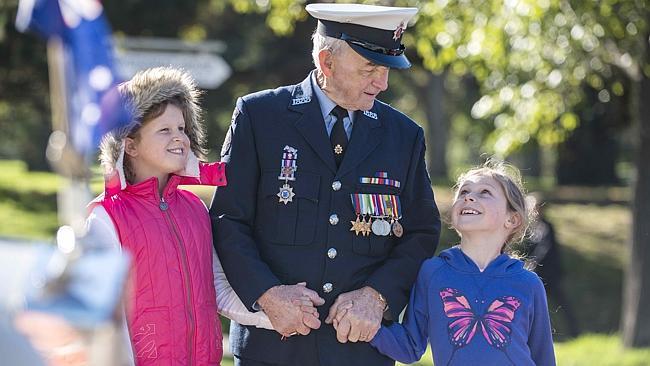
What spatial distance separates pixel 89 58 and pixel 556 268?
30.5 ft

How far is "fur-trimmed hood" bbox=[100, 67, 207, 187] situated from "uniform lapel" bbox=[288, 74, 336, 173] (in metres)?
0.35

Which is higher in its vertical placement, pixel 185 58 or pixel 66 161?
pixel 185 58

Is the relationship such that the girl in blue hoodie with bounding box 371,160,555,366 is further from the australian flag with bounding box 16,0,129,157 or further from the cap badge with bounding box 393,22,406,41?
the australian flag with bounding box 16,0,129,157

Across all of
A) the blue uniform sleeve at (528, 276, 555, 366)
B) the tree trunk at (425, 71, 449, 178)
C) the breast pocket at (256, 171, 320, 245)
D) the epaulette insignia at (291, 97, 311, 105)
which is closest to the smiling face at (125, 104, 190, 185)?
the breast pocket at (256, 171, 320, 245)

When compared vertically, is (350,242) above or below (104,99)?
below

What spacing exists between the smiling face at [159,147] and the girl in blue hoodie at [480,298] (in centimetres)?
91

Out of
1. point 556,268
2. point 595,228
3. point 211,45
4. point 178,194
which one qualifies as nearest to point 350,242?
point 178,194

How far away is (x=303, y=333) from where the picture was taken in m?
3.62

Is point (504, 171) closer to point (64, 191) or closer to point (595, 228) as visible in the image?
point (64, 191)

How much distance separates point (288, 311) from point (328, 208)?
1.31ft

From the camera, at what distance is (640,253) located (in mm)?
9617

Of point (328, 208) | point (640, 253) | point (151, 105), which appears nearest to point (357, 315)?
point (328, 208)

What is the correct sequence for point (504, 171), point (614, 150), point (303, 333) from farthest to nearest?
point (614, 150), point (504, 171), point (303, 333)

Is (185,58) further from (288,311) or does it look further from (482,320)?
(482,320)
